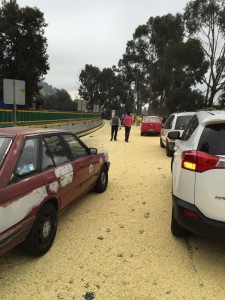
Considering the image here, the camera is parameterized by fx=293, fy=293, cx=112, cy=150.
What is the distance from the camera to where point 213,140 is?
3299 millimetres

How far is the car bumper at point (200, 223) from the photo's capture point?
3160 mm

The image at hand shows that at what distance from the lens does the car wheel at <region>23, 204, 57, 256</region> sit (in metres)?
3.36

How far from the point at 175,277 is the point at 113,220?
1.72 meters

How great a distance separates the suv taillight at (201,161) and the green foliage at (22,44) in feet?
126

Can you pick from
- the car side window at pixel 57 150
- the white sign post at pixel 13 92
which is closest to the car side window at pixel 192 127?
the car side window at pixel 57 150

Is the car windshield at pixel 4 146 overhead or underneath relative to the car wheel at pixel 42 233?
overhead

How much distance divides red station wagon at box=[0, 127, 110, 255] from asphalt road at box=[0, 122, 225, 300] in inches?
11.9

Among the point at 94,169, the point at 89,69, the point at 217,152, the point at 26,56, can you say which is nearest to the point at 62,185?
the point at 94,169

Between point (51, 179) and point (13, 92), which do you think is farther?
point (13, 92)

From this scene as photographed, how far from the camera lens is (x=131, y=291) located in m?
2.99

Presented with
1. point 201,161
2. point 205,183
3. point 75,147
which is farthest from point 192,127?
point 75,147

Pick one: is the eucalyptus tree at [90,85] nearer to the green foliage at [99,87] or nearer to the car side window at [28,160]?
the green foliage at [99,87]

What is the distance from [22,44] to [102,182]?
3766 cm

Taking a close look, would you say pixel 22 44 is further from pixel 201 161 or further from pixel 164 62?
pixel 201 161
